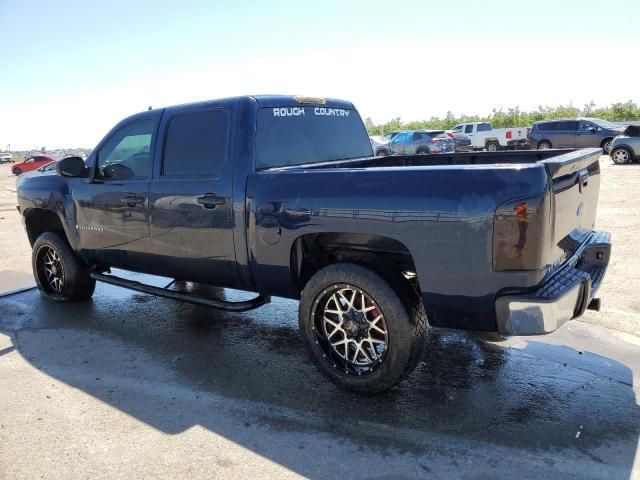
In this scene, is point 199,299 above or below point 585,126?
below

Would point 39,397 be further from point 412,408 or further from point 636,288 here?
point 636,288

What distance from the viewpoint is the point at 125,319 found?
5.35 meters

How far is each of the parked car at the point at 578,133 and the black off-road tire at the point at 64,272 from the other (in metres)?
22.8

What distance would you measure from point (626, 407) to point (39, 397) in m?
3.86

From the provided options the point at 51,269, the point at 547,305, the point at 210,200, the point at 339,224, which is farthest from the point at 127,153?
the point at 547,305

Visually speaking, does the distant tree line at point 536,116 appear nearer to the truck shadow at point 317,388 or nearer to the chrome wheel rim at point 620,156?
the chrome wheel rim at point 620,156

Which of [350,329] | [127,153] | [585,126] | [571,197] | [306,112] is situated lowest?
[350,329]

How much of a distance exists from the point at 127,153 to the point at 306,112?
1.73 m

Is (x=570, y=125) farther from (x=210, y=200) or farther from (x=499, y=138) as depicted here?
(x=210, y=200)

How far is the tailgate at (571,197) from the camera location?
2.89 meters

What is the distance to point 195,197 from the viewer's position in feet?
13.5

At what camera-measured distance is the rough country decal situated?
13.9 ft

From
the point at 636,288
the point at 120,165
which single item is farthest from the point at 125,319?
the point at 636,288

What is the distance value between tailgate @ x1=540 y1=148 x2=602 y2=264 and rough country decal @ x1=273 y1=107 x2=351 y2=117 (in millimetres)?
2046
